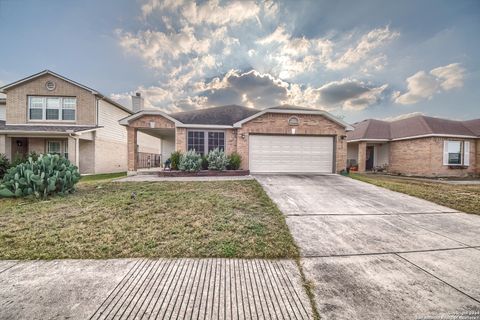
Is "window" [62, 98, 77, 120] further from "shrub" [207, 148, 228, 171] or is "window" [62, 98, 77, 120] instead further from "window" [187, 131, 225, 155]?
"shrub" [207, 148, 228, 171]

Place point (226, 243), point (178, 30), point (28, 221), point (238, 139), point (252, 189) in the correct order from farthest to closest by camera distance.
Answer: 1. point (178, 30)
2. point (238, 139)
3. point (252, 189)
4. point (28, 221)
5. point (226, 243)

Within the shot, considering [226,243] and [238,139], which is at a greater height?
[238,139]

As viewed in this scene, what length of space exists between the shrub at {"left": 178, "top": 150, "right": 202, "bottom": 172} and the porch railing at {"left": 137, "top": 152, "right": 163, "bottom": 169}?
7.86 metres

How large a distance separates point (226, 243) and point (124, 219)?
2.74 meters

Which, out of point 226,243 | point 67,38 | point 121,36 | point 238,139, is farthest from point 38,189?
point 67,38

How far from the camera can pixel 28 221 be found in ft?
14.2

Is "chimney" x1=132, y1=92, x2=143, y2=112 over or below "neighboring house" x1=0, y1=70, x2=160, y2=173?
over

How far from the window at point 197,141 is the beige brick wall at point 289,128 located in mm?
2421

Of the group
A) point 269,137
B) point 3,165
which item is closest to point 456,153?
point 269,137

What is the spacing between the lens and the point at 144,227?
407 cm

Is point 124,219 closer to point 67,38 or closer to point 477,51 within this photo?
point 67,38

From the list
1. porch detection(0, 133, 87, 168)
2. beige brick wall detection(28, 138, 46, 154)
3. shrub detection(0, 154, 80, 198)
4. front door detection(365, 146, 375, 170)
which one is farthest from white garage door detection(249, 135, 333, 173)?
beige brick wall detection(28, 138, 46, 154)

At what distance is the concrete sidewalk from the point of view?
→ 1889 mm

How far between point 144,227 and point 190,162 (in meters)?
6.69
